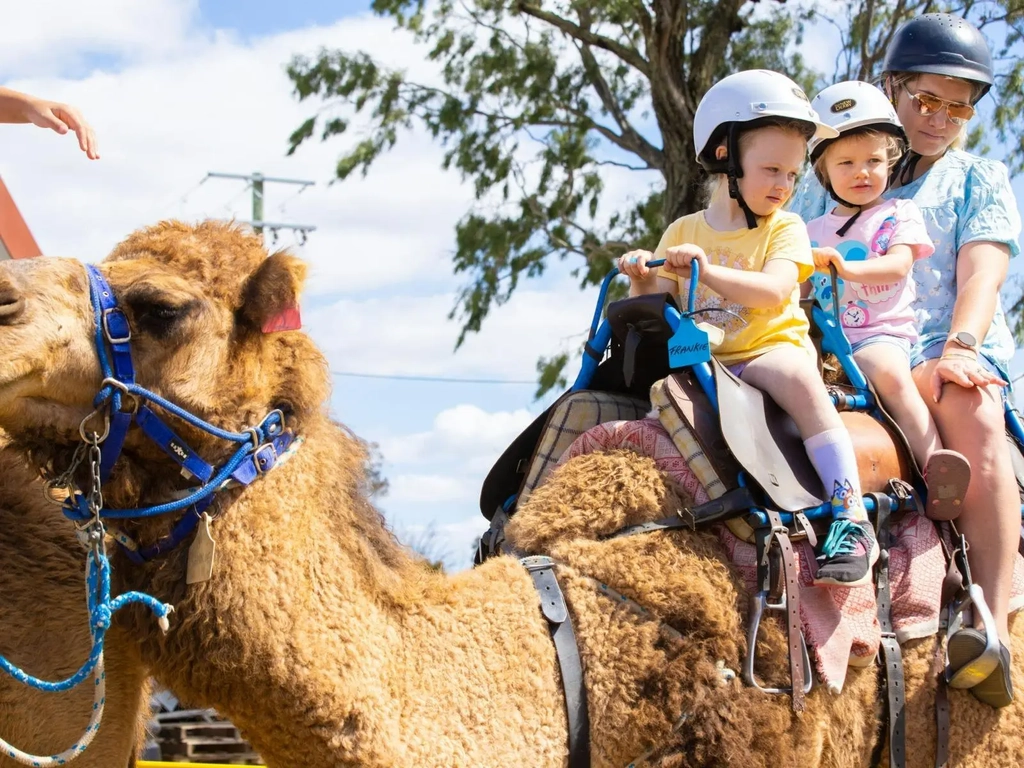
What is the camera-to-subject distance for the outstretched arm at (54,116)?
382cm

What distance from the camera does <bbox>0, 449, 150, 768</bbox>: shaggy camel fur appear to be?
366 cm

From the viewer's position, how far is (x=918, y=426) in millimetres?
4102

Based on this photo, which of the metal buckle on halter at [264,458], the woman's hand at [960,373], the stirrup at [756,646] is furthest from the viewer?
the woman's hand at [960,373]

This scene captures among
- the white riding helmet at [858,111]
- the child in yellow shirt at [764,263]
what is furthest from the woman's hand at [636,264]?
the white riding helmet at [858,111]

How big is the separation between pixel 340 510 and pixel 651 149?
12237 mm

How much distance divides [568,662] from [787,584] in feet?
2.26

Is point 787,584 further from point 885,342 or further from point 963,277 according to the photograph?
point 963,277

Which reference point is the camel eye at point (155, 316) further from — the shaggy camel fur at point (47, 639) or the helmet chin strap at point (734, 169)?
the helmet chin strap at point (734, 169)

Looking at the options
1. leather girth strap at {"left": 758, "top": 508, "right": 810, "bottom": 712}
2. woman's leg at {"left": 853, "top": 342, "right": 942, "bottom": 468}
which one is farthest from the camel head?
woman's leg at {"left": 853, "top": 342, "right": 942, "bottom": 468}

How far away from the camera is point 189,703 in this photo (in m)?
3.21

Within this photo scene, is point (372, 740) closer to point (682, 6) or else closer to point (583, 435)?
point (583, 435)

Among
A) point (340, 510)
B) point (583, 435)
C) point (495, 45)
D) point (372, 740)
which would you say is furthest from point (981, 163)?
point (495, 45)

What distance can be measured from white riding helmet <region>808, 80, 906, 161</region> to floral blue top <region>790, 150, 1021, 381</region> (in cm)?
41

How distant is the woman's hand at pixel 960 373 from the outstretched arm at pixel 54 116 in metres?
2.84
